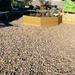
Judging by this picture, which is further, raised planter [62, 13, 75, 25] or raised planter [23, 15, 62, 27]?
raised planter [62, 13, 75, 25]

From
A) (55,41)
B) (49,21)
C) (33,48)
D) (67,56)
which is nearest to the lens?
(67,56)

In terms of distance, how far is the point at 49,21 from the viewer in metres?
8.72

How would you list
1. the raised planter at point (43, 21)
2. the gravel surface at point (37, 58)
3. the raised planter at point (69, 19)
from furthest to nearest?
the raised planter at point (69, 19)
the raised planter at point (43, 21)
the gravel surface at point (37, 58)

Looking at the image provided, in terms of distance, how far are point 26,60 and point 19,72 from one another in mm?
789

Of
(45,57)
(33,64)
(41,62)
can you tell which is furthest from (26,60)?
(45,57)

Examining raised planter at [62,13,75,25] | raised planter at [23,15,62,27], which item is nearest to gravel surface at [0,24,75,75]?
raised planter at [23,15,62,27]

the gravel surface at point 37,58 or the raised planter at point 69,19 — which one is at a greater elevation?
the raised planter at point 69,19

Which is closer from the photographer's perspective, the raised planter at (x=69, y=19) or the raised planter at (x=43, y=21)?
the raised planter at (x=43, y=21)

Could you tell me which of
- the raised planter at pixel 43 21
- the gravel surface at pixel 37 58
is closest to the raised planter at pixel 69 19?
the raised planter at pixel 43 21

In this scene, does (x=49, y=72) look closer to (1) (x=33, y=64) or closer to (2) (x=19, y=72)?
(1) (x=33, y=64)

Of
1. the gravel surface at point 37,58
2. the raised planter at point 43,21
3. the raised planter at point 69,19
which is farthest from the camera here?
the raised planter at point 69,19

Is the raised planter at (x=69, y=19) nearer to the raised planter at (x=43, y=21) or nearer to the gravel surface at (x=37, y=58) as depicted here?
the raised planter at (x=43, y=21)

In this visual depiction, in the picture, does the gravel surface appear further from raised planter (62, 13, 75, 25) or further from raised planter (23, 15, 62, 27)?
raised planter (62, 13, 75, 25)

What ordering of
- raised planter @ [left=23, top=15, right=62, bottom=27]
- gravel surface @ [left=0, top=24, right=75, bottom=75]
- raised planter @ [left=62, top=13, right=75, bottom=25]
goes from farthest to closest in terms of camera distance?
raised planter @ [left=62, top=13, right=75, bottom=25] < raised planter @ [left=23, top=15, right=62, bottom=27] < gravel surface @ [left=0, top=24, right=75, bottom=75]
